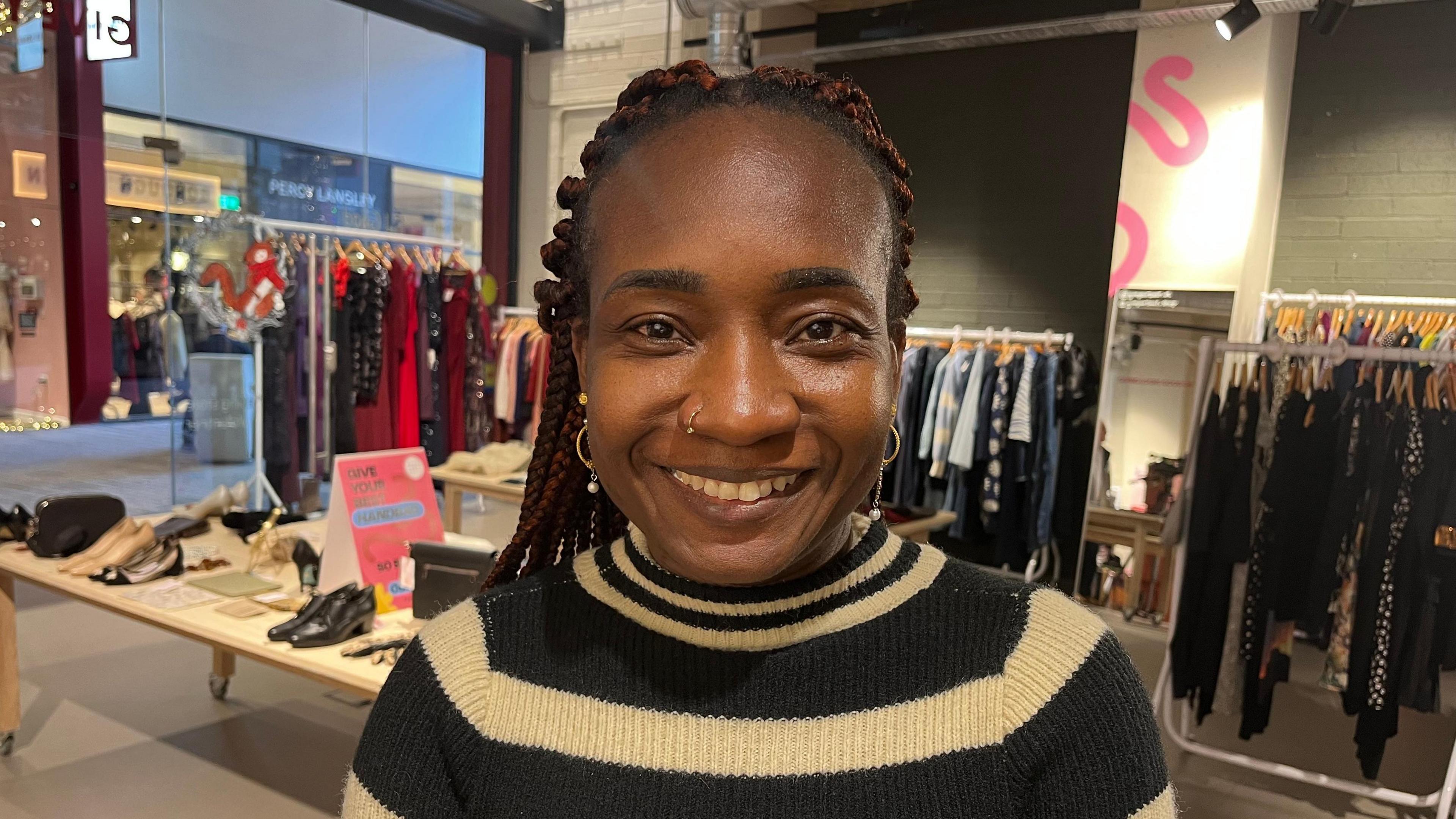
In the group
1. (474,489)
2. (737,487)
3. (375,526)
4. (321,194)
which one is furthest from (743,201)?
(321,194)

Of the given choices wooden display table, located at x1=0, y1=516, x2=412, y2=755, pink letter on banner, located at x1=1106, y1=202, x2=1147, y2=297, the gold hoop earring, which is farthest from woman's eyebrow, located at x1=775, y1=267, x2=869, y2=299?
pink letter on banner, located at x1=1106, y1=202, x2=1147, y2=297

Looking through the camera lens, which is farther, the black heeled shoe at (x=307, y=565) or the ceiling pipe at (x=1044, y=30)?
the ceiling pipe at (x=1044, y=30)

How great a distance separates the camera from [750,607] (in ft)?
2.80

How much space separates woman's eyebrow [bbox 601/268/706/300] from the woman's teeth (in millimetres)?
155

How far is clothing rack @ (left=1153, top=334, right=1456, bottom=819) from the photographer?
8.96ft

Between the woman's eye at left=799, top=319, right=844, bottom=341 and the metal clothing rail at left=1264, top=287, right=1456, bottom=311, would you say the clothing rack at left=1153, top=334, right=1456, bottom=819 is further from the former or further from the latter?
the woman's eye at left=799, top=319, right=844, bottom=341

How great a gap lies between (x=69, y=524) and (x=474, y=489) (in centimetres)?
170

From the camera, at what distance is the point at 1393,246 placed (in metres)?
4.21

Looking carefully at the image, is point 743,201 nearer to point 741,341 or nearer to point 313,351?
point 741,341

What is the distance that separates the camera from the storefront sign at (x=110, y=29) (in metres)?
4.61

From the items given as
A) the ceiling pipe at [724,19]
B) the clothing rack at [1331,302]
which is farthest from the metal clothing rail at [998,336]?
the ceiling pipe at [724,19]

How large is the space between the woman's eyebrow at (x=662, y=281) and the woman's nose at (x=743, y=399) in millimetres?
58

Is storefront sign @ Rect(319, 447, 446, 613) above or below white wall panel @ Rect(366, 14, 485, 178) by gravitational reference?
below

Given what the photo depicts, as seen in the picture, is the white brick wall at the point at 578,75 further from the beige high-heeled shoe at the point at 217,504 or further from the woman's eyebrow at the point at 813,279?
the woman's eyebrow at the point at 813,279
